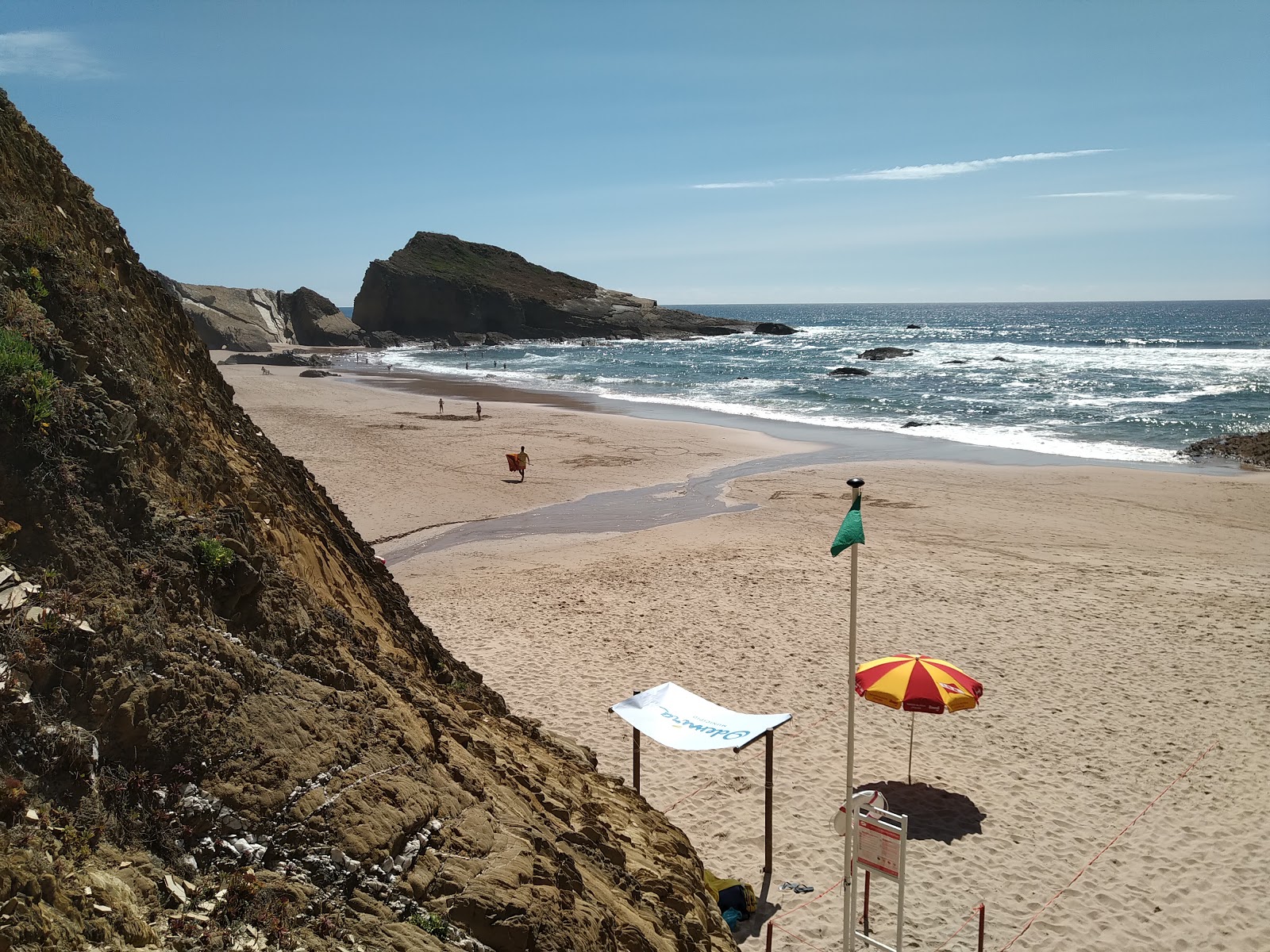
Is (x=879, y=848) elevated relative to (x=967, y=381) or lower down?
lower down

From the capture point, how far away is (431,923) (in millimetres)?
4137

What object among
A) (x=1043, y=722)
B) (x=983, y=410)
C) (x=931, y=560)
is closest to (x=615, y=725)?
(x=1043, y=722)

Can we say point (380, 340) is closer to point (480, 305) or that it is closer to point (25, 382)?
point (480, 305)

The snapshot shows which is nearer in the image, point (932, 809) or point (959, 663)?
point (932, 809)

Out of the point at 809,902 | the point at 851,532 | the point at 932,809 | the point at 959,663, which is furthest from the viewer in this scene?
the point at 959,663

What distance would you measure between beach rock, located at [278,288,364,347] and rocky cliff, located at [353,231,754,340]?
8.07 meters

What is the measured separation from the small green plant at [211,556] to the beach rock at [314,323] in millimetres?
90024

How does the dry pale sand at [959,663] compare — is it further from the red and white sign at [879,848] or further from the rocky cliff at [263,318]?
the rocky cliff at [263,318]

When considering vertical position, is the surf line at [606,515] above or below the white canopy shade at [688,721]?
below

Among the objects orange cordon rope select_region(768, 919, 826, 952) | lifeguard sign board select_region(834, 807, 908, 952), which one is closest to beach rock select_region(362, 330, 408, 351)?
orange cordon rope select_region(768, 919, 826, 952)

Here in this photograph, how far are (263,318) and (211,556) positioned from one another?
284ft

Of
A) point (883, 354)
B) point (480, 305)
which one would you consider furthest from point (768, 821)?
point (480, 305)

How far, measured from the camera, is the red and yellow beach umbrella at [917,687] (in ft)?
30.3

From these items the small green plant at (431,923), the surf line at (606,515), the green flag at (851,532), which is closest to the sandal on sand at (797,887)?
the green flag at (851,532)
